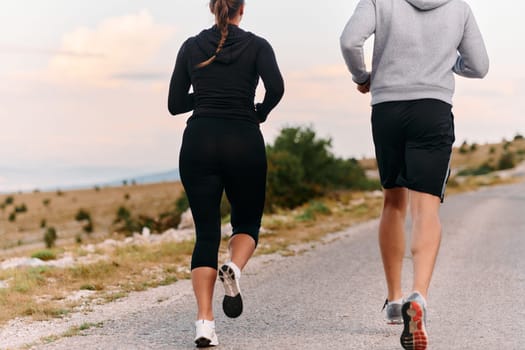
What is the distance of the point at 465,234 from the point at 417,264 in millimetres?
10136

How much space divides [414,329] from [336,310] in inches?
84.5

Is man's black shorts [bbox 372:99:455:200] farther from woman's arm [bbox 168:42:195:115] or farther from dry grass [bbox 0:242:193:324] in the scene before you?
dry grass [bbox 0:242:193:324]

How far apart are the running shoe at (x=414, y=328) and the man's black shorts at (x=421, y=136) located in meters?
0.82

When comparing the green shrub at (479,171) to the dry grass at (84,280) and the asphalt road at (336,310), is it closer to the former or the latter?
the asphalt road at (336,310)

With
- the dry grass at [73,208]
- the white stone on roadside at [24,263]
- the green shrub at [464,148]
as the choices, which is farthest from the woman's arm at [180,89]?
the green shrub at [464,148]

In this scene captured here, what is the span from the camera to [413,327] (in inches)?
189

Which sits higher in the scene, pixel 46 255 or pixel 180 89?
pixel 180 89

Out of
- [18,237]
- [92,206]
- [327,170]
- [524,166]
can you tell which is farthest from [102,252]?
[524,166]

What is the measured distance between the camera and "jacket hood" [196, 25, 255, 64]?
208 inches

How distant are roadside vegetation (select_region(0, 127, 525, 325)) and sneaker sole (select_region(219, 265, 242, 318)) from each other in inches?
93.0

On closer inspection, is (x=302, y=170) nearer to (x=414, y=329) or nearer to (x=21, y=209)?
(x=414, y=329)

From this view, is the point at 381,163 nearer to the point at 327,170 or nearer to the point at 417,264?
the point at 417,264

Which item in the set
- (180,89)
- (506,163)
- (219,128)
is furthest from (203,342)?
(506,163)

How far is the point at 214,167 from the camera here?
5.36 metres
